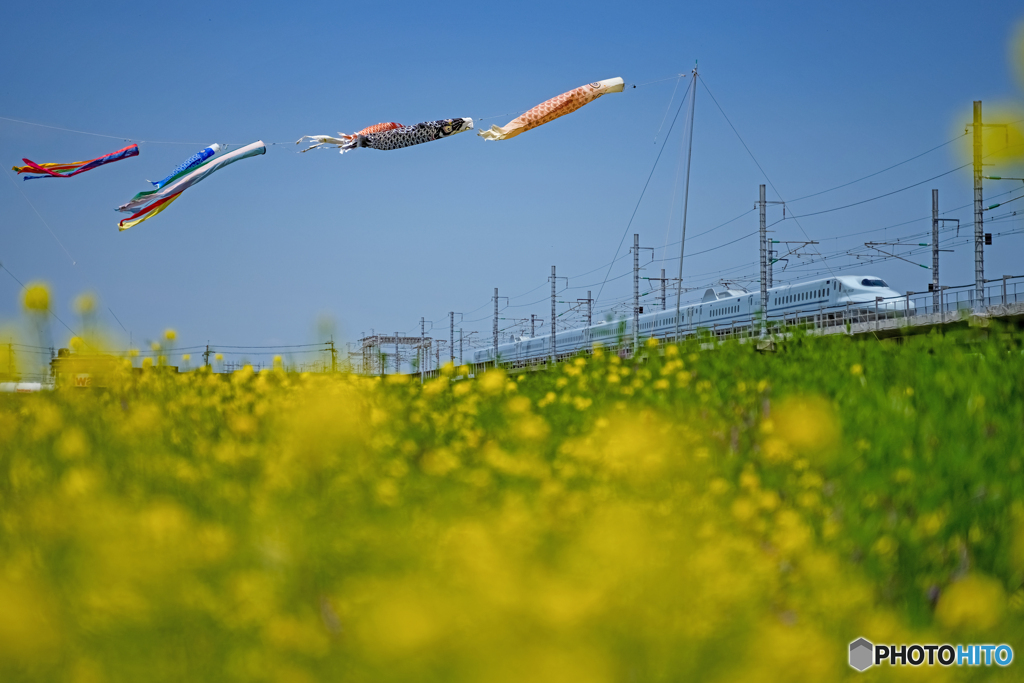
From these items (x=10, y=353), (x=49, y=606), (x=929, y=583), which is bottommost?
(x=929, y=583)

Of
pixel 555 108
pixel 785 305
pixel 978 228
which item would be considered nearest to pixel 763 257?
pixel 978 228

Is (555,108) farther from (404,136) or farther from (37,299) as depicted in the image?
(37,299)

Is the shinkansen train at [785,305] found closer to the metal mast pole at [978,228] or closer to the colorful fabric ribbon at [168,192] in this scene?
the metal mast pole at [978,228]

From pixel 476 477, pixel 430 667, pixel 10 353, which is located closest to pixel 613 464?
pixel 476 477

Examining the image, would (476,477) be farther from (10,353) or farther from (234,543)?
(10,353)

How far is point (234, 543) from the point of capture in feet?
5.01

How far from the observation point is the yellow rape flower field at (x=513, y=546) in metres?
1.07

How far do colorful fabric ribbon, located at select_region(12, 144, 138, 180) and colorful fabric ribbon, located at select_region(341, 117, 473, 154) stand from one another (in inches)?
65.0

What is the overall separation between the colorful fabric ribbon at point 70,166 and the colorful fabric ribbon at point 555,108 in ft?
7.74

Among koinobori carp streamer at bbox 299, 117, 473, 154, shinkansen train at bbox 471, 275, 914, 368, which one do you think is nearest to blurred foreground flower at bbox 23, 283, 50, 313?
koinobori carp streamer at bbox 299, 117, 473, 154

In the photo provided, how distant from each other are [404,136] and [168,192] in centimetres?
151

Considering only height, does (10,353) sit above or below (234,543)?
above

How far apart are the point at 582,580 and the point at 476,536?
166 millimetres

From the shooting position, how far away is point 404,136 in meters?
4.73
